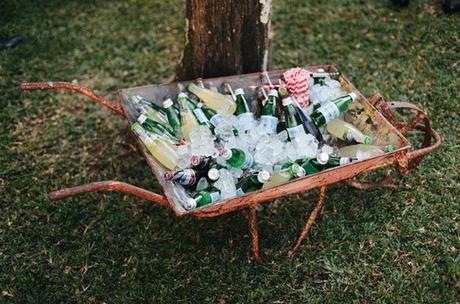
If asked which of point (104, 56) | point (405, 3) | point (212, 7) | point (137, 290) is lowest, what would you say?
point (137, 290)

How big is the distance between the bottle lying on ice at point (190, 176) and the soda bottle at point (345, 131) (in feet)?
3.05

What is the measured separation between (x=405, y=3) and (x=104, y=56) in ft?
10.5

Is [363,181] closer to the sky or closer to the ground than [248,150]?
closer to the ground

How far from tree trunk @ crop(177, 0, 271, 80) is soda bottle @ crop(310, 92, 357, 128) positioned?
0.71 metres

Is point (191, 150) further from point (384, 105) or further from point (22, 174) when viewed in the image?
point (22, 174)

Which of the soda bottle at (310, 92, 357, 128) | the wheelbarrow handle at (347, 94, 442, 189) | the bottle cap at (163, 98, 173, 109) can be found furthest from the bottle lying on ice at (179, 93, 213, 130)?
the wheelbarrow handle at (347, 94, 442, 189)

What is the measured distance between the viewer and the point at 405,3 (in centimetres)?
519

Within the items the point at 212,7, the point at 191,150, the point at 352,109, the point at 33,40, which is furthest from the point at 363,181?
the point at 33,40

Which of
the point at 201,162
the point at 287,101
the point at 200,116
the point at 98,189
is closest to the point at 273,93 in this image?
the point at 287,101

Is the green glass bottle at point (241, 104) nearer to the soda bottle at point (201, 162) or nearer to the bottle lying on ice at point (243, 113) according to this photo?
the bottle lying on ice at point (243, 113)

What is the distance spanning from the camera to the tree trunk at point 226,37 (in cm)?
325

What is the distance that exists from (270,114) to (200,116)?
0.46 m

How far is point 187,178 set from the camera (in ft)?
8.85

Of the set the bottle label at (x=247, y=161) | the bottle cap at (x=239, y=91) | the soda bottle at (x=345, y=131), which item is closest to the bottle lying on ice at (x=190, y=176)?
the bottle label at (x=247, y=161)
